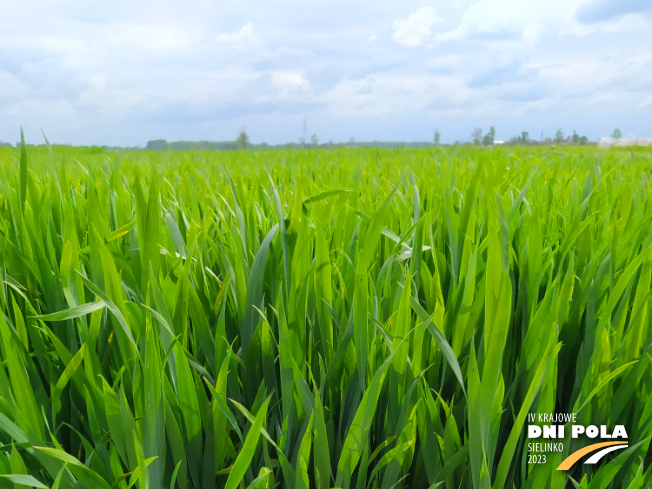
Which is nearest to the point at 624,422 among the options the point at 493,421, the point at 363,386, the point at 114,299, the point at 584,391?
the point at 584,391

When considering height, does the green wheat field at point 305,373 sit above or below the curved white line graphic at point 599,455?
above

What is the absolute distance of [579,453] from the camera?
0.44 metres

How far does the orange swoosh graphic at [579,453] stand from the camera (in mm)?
424

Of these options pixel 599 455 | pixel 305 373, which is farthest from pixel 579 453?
pixel 305 373

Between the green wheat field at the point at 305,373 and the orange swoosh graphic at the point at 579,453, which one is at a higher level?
the green wheat field at the point at 305,373

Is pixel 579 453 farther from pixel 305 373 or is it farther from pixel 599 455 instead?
pixel 305 373

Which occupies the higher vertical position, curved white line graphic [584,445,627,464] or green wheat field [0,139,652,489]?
green wheat field [0,139,652,489]

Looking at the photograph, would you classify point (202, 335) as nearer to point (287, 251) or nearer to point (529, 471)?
point (287, 251)

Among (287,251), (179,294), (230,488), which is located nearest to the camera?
(230,488)

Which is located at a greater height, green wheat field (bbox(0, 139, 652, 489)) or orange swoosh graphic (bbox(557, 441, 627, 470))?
green wheat field (bbox(0, 139, 652, 489))

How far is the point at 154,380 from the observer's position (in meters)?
0.35

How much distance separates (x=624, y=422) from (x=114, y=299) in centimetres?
59

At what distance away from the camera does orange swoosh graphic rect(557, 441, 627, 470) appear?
0.42 metres

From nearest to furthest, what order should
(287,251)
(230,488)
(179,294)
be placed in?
(230,488) → (179,294) → (287,251)
